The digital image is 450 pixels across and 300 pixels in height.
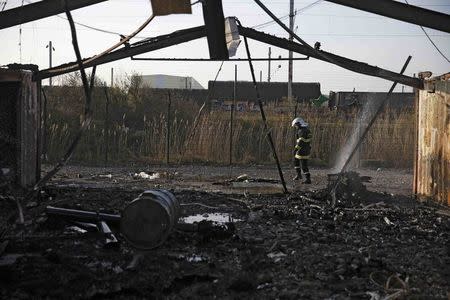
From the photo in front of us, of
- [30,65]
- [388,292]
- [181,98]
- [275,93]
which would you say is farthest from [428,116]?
[275,93]

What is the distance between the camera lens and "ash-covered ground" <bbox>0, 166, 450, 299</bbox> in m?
5.53

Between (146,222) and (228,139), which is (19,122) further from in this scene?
(228,139)

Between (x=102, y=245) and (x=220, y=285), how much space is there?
2239 millimetres

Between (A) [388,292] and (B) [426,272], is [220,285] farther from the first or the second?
(B) [426,272]

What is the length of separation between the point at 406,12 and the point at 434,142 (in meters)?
3.68

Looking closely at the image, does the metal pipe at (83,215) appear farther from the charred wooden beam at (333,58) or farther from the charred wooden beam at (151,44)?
the charred wooden beam at (333,58)

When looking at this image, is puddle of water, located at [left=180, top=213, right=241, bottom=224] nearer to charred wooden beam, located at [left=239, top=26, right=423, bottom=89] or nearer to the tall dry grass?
charred wooden beam, located at [left=239, top=26, right=423, bottom=89]

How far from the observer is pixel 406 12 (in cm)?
920

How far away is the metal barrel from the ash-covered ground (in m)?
0.19

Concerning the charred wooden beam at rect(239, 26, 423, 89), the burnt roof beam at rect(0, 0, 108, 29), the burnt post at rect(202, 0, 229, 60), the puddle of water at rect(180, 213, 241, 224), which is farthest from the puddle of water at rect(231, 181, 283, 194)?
the burnt roof beam at rect(0, 0, 108, 29)

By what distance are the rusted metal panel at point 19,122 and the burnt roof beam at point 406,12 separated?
694 centimetres

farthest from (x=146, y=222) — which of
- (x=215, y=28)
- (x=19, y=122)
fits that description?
(x=19, y=122)

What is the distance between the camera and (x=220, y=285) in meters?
5.65

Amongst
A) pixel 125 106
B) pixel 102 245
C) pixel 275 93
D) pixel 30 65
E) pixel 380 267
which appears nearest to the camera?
pixel 380 267
